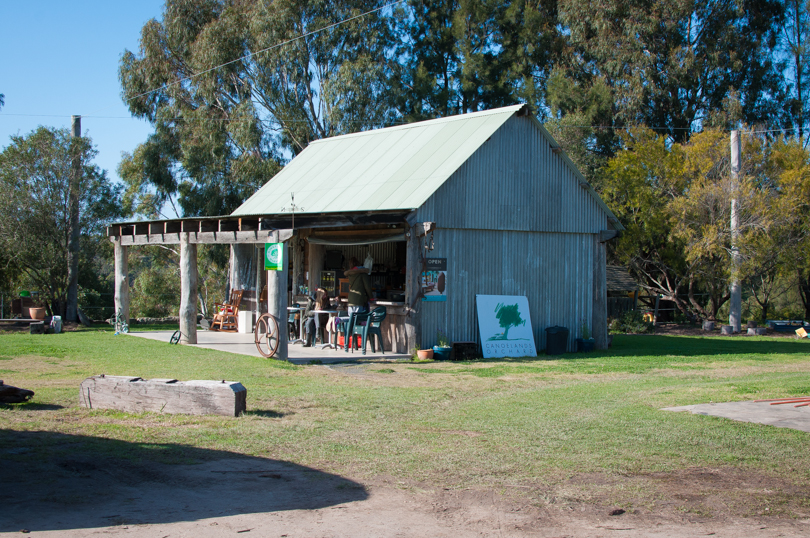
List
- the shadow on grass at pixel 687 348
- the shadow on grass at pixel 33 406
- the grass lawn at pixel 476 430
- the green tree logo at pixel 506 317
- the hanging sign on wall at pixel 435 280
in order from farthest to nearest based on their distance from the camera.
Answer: the green tree logo at pixel 506 317 < the shadow on grass at pixel 687 348 < the hanging sign on wall at pixel 435 280 < the shadow on grass at pixel 33 406 < the grass lawn at pixel 476 430

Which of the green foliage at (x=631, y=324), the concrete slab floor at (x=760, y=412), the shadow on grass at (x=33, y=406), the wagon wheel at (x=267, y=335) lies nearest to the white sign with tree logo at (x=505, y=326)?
the wagon wheel at (x=267, y=335)

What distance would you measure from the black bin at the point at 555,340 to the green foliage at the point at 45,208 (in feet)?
59.8

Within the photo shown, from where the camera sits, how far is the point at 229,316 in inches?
915

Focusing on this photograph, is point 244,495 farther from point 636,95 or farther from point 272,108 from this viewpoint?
point 636,95

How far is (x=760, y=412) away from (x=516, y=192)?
954 centimetres

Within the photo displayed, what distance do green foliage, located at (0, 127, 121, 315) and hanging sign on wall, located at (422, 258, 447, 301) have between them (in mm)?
16549

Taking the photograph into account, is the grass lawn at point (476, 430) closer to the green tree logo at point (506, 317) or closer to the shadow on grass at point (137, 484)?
the shadow on grass at point (137, 484)

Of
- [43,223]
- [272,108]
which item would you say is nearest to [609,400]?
[43,223]

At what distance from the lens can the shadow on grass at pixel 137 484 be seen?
5.36 meters

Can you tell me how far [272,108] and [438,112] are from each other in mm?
9363

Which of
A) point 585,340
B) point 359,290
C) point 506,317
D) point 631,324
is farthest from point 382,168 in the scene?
point 631,324

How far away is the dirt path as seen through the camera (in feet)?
16.9

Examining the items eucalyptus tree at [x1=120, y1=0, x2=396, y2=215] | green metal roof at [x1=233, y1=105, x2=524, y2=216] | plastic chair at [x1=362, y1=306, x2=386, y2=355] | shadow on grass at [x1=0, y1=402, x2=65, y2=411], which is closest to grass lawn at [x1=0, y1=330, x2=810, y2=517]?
shadow on grass at [x1=0, y1=402, x2=65, y2=411]

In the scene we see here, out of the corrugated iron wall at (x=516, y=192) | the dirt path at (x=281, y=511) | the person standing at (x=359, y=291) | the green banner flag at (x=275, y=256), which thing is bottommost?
the dirt path at (x=281, y=511)
